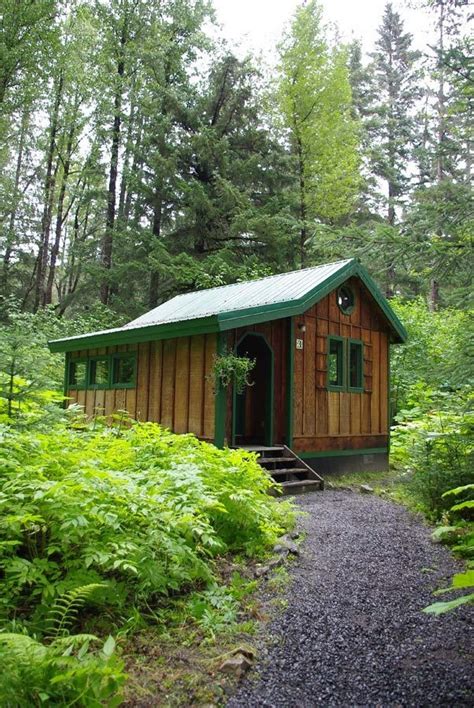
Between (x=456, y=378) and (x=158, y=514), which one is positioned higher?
(x=456, y=378)

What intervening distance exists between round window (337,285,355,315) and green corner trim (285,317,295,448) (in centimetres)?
166

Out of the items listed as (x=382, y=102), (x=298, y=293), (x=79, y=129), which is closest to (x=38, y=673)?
(x=298, y=293)

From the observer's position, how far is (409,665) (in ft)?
9.41

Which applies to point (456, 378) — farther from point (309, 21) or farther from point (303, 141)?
point (309, 21)

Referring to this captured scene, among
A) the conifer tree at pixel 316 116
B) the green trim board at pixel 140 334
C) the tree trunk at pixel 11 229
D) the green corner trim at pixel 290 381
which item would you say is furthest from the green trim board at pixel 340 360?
the tree trunk at pixel 11 229

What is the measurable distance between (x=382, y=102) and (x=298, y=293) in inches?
974

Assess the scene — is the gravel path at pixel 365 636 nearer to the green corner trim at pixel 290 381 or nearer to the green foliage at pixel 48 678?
the green foliage at pixel 48 678

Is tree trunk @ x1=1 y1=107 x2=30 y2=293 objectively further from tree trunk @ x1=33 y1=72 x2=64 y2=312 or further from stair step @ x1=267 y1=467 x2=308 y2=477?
stair step @ x1=267 y1=467 x2=308 y2=477

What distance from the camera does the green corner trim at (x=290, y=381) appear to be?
9.37 m

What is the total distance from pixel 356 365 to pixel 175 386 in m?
3.99

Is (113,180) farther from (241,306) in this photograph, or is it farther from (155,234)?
(241,306)

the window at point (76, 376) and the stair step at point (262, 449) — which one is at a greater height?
the window at point (76, 376)

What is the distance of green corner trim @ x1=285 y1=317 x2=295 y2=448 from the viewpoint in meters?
9.37

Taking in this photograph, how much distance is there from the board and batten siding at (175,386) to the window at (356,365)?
3594 millimetres
